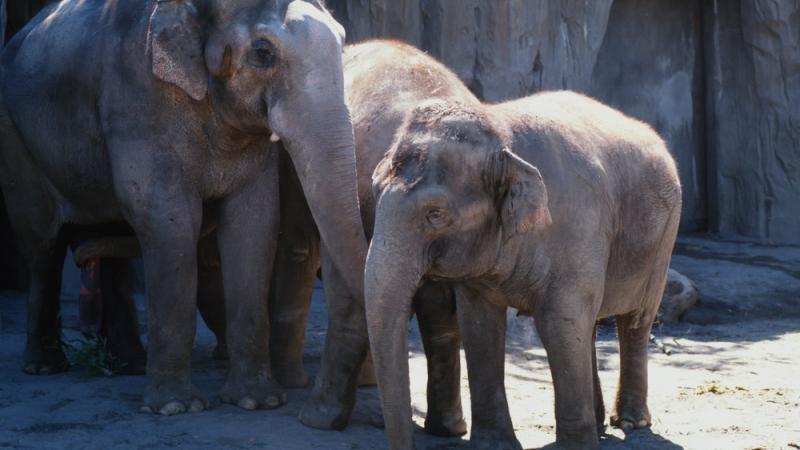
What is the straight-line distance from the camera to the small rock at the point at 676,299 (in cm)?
859

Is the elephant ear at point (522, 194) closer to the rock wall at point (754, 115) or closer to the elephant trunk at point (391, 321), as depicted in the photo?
the elephant trunk at point (391, 321)

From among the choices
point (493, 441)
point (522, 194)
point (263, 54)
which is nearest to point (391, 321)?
point (522, 194)

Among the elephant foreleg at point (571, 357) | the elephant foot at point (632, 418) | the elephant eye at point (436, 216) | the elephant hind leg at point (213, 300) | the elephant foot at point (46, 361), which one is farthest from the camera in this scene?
the elephant hind leg at point (213, 300)

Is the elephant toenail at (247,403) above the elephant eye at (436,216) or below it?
below

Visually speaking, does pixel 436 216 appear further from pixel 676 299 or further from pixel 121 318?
pixel 676 299

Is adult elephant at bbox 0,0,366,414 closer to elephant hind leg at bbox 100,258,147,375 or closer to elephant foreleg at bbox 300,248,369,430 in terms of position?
elephant foreleg at bbox 300,248,369,430

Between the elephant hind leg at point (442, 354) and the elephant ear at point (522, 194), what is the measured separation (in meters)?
0.93

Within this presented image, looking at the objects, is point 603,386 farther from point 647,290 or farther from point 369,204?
point 369,204

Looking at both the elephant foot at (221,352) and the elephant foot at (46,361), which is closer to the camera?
the elephant foot at (46,361)

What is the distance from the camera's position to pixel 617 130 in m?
5.42

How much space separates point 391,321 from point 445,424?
1226mm

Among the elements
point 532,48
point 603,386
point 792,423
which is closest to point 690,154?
point 532,48

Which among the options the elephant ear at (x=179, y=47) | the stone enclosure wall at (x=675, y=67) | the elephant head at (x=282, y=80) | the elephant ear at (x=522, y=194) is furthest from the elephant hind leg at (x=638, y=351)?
the stone enclosure wall at (x=675, y=67)

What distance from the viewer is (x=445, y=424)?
5.33 m
